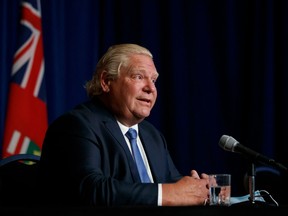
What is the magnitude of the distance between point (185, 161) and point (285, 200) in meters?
1.41

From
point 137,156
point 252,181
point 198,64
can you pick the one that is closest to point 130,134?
point 137,156

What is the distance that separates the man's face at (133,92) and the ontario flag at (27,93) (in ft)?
4.59

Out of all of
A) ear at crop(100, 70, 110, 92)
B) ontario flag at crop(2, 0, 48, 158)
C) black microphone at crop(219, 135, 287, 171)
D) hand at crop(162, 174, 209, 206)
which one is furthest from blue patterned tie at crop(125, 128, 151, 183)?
ontario flag at crop(2, 0, 48, 158)

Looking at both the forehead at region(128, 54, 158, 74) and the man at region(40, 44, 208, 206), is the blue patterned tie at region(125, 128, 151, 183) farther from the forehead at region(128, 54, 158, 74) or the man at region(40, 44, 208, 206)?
the forehead at region(128, 54, 158, 74)

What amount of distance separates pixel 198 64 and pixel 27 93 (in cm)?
165

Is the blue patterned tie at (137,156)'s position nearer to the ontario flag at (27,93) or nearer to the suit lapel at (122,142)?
the suit lapel at (122,142)

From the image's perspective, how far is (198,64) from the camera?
196 inches

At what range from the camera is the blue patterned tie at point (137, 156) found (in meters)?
2.70

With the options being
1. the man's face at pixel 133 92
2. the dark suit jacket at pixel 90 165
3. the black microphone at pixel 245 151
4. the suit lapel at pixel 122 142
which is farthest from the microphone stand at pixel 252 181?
the man's face at pixel 133 92

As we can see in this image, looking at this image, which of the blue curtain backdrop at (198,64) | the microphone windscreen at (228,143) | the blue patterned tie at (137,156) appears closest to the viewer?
the microphone windscreen at (228,143)

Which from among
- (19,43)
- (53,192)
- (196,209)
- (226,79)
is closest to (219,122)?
(226,79)

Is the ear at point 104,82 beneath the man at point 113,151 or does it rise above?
above

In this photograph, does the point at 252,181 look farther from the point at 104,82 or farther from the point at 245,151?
the point at 104,82

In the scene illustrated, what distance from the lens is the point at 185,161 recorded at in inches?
197
